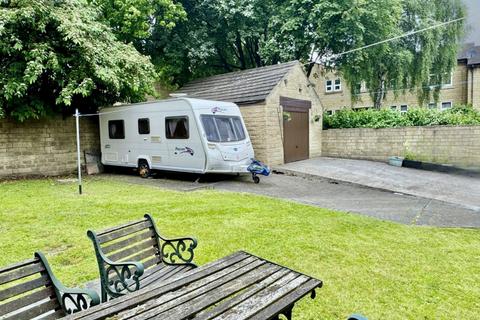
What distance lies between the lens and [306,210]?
294 inches

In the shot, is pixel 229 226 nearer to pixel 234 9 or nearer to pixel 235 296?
pixel 235 296

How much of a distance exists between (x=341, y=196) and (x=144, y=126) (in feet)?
23.8

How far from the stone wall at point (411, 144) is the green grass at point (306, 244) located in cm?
950

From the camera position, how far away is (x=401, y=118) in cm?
1567

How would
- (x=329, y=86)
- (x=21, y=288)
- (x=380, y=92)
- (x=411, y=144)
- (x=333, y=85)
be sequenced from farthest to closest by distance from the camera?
(x=329, y=86) → (x=333, y=85) → (x=380, y=92) → (x=411, y=144) → (x=21, y=288)

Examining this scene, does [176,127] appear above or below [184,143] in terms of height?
above

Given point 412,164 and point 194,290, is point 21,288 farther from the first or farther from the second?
point 412,164

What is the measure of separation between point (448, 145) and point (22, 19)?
16535mm

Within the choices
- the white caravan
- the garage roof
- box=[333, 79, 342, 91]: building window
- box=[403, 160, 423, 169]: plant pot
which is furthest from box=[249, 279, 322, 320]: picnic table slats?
box=[333, 79, 342, 91]: building window

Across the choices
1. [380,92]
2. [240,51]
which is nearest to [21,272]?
[240,51]

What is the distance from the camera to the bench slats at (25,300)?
7.16 feet

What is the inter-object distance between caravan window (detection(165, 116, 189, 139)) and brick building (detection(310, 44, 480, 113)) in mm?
15674

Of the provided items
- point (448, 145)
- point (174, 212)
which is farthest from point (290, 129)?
point (174, 212)

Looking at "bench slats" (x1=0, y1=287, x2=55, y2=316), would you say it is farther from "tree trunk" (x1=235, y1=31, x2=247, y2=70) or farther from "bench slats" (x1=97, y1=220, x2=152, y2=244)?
"tree trunk" (x1=235, y1=31, x2=247, y2=70)
